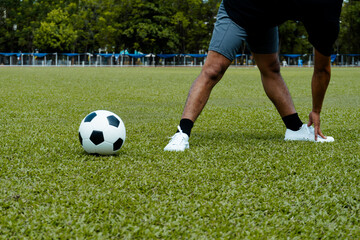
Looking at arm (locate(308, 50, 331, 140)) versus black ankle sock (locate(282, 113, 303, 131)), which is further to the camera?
black ankle sock (locate(282, 113, 303, 131))

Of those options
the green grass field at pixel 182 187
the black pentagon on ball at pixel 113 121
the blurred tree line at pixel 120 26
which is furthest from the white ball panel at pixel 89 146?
the blurred tree line at pixel 120 26

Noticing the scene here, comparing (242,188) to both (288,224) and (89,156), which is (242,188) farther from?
(89,156)

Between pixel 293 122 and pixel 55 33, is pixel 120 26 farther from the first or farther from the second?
pixel 293 122

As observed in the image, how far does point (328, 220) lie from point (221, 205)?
58 cm

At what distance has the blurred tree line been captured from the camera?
219 ft

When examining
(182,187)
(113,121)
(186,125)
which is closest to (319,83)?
(186,125)

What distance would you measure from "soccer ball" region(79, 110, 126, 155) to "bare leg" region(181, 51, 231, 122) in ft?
2.23

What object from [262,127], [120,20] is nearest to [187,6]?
Result: [120,20]

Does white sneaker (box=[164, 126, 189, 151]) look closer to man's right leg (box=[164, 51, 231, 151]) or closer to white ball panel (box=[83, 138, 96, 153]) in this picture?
man's right leg (box=[164, 51, 231, 151])

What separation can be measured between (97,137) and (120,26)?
65.6m

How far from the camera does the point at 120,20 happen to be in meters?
69.0

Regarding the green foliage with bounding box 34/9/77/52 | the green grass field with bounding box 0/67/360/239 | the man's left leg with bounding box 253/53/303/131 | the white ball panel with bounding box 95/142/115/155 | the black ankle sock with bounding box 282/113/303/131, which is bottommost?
the green grass field with bounding box 0/67/360/239

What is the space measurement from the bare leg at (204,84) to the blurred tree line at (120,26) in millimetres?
61677

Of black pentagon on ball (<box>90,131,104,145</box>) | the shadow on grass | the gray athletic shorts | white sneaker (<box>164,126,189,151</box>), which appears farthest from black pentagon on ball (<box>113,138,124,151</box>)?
the gray athletic shorts
